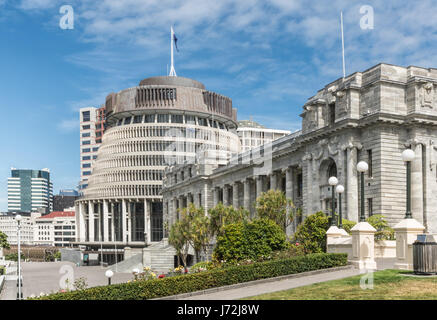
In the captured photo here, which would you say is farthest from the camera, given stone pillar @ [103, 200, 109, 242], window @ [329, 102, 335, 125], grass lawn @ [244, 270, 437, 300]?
stone pillar @ [103, 200, 109, 242]

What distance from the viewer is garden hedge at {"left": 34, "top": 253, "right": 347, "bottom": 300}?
2395 cm

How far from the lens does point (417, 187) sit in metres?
47.8

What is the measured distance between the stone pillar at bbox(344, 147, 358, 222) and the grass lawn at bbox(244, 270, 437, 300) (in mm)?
24840

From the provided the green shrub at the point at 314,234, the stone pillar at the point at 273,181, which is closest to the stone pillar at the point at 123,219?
the stone pillar at the point at 273,181

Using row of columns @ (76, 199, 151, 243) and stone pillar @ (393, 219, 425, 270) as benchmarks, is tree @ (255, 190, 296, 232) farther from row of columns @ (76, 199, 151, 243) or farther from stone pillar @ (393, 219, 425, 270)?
row of columns @ (76, 199, 151, 243)

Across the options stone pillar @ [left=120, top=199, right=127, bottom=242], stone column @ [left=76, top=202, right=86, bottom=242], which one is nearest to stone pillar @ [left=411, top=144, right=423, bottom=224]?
stone pillar @ [left=120, top=199, right=127, bottom=242]

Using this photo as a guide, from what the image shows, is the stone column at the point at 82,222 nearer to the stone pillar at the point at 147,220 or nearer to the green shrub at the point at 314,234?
the stone pillar at the point at 147,220

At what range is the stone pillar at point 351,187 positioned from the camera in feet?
161

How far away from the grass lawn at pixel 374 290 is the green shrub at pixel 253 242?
19820mm

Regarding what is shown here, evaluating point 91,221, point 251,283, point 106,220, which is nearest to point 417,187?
point 251,283

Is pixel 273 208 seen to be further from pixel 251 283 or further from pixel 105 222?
pixel 105 222

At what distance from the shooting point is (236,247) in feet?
149
